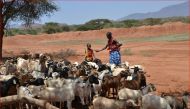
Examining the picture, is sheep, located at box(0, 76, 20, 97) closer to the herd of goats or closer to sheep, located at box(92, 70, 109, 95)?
the herd of goats

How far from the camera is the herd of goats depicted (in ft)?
29.4

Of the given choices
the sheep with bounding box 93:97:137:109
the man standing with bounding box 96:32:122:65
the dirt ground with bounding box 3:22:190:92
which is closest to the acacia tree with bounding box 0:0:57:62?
the dirt ground with bounding box 3:22:190:92

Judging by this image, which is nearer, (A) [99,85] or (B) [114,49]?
(A) [99,85]

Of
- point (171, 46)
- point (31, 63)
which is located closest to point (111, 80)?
point (31, 63)

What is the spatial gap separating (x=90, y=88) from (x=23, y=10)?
13833 mm

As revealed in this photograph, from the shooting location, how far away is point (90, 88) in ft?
35.2

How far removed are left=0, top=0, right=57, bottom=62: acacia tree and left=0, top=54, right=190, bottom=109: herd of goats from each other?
367 inches

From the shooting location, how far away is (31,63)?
1495cm

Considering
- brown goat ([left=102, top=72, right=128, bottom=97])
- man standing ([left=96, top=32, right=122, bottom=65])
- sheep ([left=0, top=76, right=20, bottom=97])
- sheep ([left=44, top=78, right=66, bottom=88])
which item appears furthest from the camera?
man standing ([left=96, top=32, right=122, bottom=65])

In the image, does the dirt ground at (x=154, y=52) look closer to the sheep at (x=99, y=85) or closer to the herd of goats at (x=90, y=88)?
the herd of goats at (x=90, y=88)

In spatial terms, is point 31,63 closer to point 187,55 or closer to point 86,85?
point 86,85

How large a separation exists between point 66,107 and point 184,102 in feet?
9.41

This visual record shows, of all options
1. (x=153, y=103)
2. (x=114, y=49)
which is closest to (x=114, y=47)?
(x=114, y=49)

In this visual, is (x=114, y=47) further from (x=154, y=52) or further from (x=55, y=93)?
(x=154, y=52)
